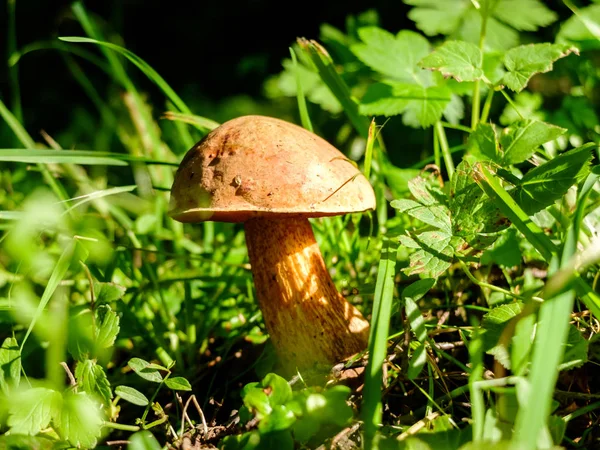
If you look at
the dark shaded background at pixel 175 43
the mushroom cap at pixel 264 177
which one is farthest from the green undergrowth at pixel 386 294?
the dark shaded background at pixel 175 43

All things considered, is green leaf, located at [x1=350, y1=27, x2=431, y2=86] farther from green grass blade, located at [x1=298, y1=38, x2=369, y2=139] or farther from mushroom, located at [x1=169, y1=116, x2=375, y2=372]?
mushroom, located at [x1=169, y1=116, x2=375, y2=372]

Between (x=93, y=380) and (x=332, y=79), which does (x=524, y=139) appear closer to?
(x=332, y=79)

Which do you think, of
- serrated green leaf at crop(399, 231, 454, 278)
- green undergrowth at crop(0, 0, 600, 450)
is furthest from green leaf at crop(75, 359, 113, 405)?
serrated green leaf at crop(399, 231, 454, 278)

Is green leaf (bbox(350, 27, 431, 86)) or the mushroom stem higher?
green leaf (bbox(350, 27, 431, 86))

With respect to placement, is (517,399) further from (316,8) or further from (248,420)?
(316,8)

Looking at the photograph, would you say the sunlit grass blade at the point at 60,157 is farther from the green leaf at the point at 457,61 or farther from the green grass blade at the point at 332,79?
the green leaf at the point at 457,61

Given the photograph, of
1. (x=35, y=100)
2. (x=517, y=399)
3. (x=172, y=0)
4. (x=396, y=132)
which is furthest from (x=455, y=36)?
(x=35, y=100)
